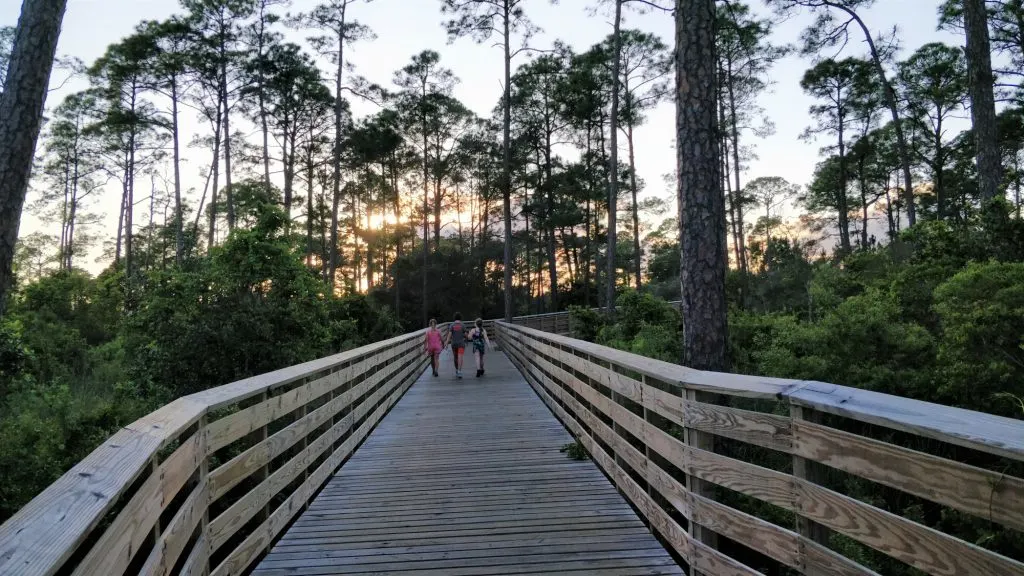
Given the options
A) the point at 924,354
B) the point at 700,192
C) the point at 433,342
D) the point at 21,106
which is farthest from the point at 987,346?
the point at 433,342

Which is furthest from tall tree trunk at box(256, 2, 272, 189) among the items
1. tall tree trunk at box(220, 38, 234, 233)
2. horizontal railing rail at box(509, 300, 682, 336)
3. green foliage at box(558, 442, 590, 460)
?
green foliage at box(558, 442, 590, 460)

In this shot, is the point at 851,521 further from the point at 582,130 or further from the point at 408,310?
the point at 408,310

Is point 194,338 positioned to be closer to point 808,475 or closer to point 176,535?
point 176,535

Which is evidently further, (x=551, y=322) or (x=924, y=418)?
(x=551, y=322)

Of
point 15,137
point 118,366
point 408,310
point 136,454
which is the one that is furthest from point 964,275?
point 408,310

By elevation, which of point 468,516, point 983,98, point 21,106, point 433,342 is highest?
point 983,98

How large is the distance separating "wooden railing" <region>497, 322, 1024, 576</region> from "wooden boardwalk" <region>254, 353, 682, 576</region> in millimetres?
369

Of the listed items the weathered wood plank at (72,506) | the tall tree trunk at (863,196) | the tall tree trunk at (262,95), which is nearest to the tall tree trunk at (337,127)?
the tall tree trunk at (262,95)

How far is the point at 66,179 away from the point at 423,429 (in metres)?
37.0

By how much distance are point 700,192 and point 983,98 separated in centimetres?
853

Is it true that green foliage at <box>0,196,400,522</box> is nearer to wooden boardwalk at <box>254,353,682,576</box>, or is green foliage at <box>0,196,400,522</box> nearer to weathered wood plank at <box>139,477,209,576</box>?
wooden boardwalk at <box>254,353,682,576</box>

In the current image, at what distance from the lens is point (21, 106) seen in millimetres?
5898

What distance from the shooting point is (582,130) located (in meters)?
32.1

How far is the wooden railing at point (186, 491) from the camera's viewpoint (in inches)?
56.5
